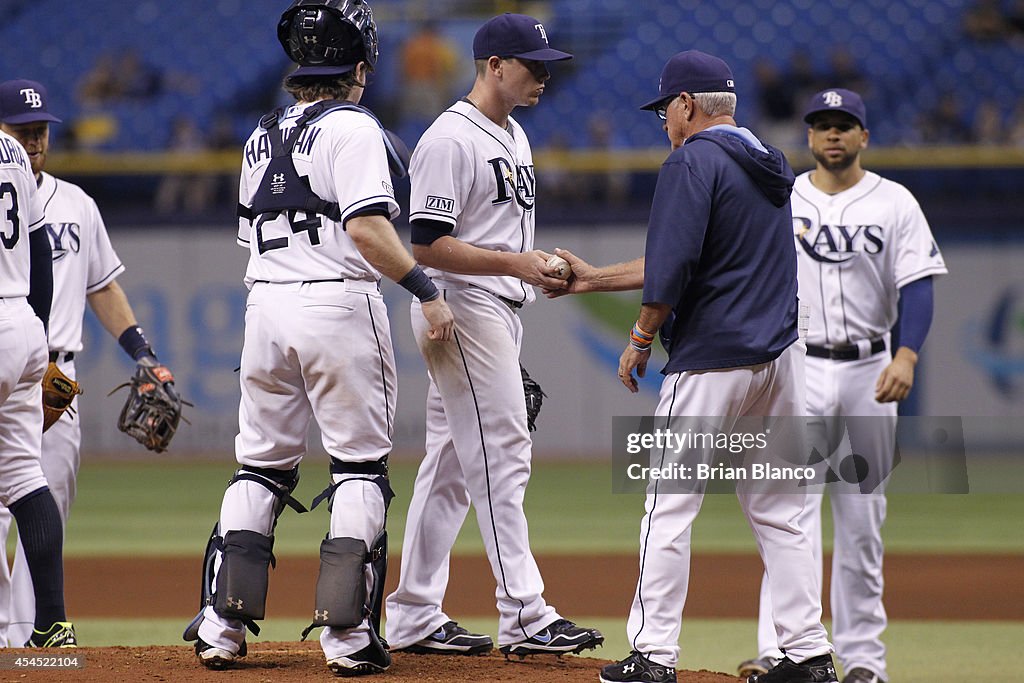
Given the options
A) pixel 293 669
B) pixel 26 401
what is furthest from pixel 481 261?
pixel 26 401

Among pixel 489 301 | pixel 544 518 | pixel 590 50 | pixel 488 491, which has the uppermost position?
pixel 590 50

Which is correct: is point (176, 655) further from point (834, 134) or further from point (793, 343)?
point (834, 134)

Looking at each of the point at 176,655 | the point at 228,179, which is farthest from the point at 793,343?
the point at 228,179

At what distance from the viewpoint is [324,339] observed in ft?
13.1

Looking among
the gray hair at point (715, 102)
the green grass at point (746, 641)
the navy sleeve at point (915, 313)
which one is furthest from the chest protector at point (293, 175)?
the green grass at point (746, 641)

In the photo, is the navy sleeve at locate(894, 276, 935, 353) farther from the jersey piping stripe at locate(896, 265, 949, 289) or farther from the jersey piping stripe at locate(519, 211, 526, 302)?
the jersey piping stripe at locate(519, 211, 526, 302)

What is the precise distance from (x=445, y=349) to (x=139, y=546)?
5278mm

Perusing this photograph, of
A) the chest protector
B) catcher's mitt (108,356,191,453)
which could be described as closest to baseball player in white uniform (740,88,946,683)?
the chest protector

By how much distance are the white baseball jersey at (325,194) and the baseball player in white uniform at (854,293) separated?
84.6 inches

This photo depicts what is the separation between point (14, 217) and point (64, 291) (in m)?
1.14

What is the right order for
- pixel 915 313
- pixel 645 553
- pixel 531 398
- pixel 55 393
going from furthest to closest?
pixel 915 313
pixel 55 393
pixel 531 398
pixel 645 553

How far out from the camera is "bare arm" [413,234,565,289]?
4277 mm

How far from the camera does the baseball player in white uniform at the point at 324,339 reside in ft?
13.0

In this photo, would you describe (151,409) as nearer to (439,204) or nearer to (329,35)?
(439,204)
